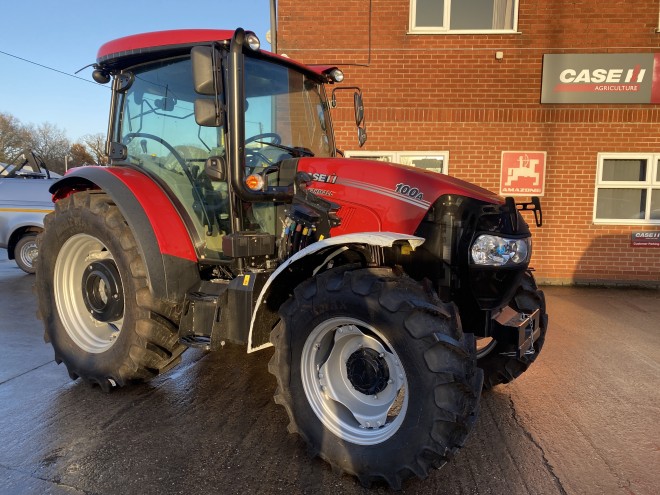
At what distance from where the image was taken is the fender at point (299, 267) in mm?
2502

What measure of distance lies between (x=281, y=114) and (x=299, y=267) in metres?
1.34

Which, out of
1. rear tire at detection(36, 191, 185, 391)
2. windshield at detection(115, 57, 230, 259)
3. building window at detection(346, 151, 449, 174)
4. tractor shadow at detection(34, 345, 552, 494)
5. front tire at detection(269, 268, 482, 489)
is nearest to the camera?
front tire at detection(269, 268, 482, 489)

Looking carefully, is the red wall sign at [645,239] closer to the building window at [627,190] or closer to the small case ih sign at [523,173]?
the building window at [627,190]

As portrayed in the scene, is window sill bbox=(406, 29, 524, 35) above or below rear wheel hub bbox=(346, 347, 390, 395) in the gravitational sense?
above

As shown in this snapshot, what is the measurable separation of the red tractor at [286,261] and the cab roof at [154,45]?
Result: 2 centimetres

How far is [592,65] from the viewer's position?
7.66 meters

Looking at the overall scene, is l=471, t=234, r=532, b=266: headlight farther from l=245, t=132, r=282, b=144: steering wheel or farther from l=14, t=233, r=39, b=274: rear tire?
l=14, t=233, r=39, b=274: rear tire

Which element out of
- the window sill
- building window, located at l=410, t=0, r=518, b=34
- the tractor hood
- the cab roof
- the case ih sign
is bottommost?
the tractor hood

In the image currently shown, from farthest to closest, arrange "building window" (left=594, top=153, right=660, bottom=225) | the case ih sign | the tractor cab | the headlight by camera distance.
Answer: "building window" (left=594, top=153, right=660, bottom=225) → the case ih sign → the tractor cab → the headlight

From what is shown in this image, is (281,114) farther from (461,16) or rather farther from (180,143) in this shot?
(461,16)

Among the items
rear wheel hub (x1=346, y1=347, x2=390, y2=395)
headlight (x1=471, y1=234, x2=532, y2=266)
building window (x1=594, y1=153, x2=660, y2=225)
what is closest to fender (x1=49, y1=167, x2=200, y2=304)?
rear wheel hub (x1=346, y1=347, x2=390, y2=395)

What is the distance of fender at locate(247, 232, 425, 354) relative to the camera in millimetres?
2502

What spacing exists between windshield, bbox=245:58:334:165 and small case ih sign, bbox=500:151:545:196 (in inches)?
196

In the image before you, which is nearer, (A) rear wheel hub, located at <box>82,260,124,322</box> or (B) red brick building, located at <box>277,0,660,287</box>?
(A) rear wheel hub, located at <box>82,260,124,322</box>
